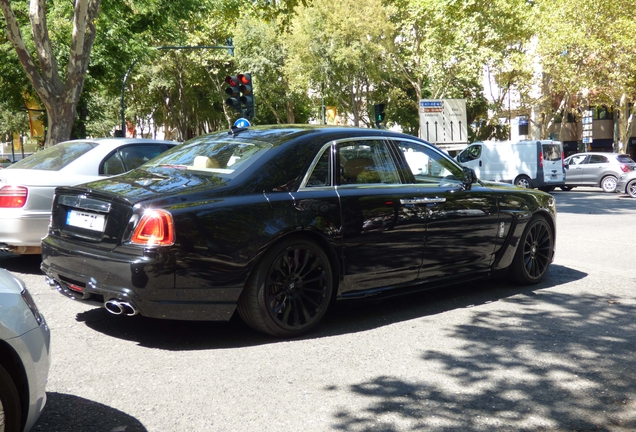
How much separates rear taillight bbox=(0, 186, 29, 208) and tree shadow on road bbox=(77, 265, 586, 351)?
6.98 feet

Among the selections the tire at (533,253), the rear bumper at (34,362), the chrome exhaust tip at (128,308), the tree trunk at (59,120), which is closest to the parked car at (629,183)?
the tree trunk at (59,120)

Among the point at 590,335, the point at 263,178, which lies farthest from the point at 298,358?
the point at 590,335

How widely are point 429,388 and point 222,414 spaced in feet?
4.03

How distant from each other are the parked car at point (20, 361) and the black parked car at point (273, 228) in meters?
1.44

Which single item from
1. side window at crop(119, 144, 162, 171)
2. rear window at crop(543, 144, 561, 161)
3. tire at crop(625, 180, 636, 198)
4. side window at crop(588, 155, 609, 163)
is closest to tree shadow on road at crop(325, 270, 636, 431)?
side window at crop(119, 144, 162, 171)

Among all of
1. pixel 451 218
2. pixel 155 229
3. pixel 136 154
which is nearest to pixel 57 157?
pixel 136 154

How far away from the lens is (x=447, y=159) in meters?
6.43

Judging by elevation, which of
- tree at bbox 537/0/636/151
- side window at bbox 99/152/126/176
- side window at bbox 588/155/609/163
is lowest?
side window at bbox 588/155/609/163

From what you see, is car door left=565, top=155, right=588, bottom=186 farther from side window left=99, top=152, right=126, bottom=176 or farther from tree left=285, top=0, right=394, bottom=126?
side window left=99, top=152, right=126, bottom=176

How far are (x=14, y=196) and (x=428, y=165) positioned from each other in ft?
13.9

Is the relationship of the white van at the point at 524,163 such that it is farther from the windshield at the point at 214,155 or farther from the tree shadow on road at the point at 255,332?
the windshield at the point at 214,155

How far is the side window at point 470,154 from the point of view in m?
27.3

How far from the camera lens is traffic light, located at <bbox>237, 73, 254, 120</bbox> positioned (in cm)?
1444

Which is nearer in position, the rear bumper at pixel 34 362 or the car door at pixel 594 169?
the rear bumper at pixel 34 362
